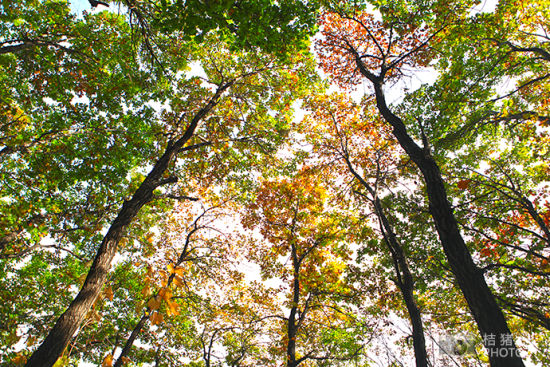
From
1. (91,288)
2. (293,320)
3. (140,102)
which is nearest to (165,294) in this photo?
(91,288)

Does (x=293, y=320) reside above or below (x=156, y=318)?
above

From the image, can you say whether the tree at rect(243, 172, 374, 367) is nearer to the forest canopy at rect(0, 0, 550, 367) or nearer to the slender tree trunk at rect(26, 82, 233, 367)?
the forest canopy at rect(0, 0, 550, 367)

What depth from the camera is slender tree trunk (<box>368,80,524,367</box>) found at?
3346 mm

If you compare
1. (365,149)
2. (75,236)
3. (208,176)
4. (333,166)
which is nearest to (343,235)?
(333,166)

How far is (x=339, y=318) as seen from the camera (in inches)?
541

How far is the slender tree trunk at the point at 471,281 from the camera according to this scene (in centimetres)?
335

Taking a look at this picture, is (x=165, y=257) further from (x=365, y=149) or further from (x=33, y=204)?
(x=365, y=149)

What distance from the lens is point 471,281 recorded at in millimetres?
3865

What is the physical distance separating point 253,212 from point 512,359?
1178 cm

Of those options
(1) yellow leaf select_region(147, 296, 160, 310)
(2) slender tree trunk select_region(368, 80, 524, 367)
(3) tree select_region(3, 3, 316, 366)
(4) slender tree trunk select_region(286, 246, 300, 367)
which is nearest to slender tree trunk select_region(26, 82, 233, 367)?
(3) tree select_region(3, 3, 316, 366)

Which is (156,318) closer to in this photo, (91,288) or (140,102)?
(91,288)

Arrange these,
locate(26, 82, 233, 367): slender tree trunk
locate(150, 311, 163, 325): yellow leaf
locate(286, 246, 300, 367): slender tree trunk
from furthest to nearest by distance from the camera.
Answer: locate(286, 246, 300, 367): slender tree trunk → locate(26, 82, 233, 367): slender tree trunk → locate(150, 311, 163, 325): yellow leaf

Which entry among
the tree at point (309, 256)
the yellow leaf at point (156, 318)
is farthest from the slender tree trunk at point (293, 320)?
the yellow leaf at point (156, 318)

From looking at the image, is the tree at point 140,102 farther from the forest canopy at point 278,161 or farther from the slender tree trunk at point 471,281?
the slender tree trunk at point 471,281
